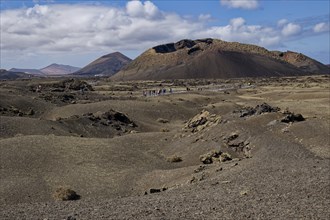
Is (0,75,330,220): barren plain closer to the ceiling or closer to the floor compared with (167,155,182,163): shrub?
closer to the ceiling

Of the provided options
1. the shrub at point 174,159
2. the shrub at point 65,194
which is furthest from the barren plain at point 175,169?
the shrub at point 65,194

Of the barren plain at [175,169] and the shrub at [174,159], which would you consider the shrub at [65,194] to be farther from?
the shrub at [174,159]

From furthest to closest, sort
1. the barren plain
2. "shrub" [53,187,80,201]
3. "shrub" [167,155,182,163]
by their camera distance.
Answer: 1. "shrub" [167,155,182,163]
2. "shrub" [53,187,80,201]
3. the barren plain

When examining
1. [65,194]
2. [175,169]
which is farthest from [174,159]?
[65,194]

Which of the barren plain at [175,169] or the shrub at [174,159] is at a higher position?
the barren plain at [175,169]

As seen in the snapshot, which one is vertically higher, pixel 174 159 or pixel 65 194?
pixel 65 194

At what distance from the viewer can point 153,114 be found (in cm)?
5491

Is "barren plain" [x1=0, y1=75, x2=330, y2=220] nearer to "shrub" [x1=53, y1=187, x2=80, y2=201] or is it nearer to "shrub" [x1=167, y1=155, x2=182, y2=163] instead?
"shrub" [x1=167, y1=155, x2=182, y2=163]

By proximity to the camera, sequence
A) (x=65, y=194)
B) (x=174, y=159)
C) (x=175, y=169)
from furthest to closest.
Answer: (x=174, y=159) < (x=175, y=169) < (x=65, y=194)

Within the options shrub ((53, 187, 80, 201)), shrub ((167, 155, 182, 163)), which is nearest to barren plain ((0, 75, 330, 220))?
shrub ((167, 155, 182, 163))

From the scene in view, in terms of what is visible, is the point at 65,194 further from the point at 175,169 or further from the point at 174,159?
the point at 174,159

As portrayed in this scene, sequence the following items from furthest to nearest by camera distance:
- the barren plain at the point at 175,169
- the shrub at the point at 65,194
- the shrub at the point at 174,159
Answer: the shrub at the point at 174,159 < the shrub at the point at 65,194 < the barren plain at the point at 175,169

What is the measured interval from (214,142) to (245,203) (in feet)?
46.7

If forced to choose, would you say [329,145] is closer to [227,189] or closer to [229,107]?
[227,189]
